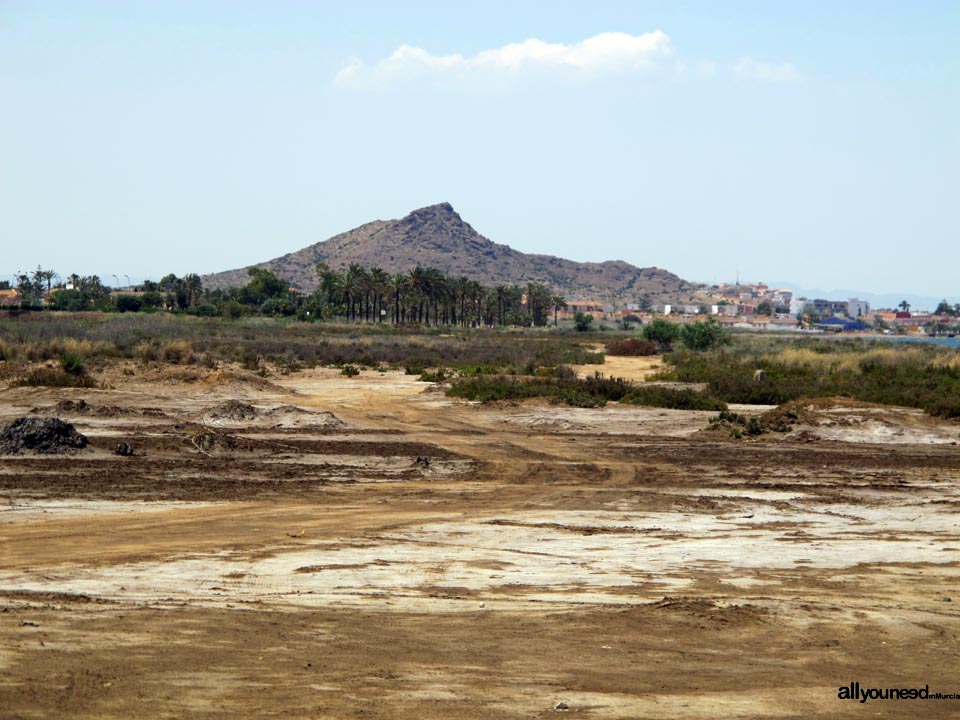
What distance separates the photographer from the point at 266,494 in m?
19.8

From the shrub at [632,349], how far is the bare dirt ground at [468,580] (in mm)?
54740

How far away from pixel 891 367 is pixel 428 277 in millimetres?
74486

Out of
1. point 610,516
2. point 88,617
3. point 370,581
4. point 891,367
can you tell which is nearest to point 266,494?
point 610,516

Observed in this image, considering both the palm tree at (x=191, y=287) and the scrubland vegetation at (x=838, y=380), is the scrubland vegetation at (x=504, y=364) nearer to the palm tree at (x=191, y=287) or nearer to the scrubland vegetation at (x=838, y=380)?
the scrubland vegetation at (x=838, y=380)

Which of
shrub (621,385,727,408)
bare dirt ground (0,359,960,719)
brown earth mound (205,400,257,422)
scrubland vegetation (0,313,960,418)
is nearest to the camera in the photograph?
bare dirt ground (0,359,960,719)

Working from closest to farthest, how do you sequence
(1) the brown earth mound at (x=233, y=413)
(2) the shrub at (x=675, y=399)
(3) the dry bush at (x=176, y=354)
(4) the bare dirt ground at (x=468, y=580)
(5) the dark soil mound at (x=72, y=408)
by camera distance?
(4) the bare dirt ground at (x=468, y=580)
(5) the dark soil mound at (x=72, y=408)
(1) the brown earth mound at (x=233, y=413)
(2) the shrub at (x=675, y=399)
(3) the dry bush at (x=176, y=354)

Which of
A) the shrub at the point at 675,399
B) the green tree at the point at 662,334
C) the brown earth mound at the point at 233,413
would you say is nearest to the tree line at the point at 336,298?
the green tree at the point at 662,334

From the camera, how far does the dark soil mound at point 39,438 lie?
22.8 metres

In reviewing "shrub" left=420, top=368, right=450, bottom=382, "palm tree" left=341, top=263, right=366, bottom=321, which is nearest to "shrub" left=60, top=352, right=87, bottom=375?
"shrub" left=420, top=368, right=450, bottom=382

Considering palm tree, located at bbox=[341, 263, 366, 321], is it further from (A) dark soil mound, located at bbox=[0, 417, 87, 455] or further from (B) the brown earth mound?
(A) dark soil mound, located at bbox=[0, 417, 87, 455]

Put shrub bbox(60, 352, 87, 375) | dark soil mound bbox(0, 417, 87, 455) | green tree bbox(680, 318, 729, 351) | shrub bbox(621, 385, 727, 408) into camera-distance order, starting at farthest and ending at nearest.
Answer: green tree bbox(680, 318, 729, 351), shrub bbox(60, 352, 87, 375), shrub bbox(621, 385, 727, 408), dark soil mound bbox(0, 417, 87, 455)

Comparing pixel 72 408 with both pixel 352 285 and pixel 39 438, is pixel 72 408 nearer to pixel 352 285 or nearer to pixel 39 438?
pixel 39 438

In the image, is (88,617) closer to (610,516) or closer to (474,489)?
(610,516)

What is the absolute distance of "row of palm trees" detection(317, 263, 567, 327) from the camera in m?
119
